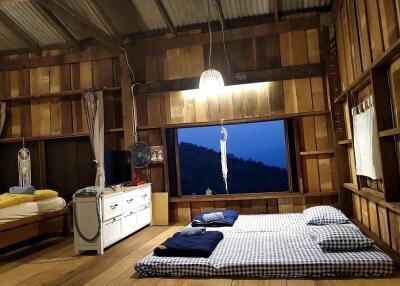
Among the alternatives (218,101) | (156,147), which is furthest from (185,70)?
(156,147)

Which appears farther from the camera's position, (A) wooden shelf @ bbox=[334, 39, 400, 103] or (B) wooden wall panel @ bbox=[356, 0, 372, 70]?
(B) wooden wall panel @ bbox=[356, 0, 372, 70]

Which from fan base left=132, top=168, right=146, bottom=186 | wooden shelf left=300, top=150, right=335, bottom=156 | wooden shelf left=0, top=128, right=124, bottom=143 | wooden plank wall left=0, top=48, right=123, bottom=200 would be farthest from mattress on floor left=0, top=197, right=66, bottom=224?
wooden shelf left=300, top=150, right=335, bottom=156

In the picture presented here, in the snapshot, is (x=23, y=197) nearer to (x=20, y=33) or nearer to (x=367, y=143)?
(x=20, y=33)

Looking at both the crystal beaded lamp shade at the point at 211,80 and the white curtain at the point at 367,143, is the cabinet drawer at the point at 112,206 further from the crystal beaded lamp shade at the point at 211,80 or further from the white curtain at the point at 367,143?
the white curtain at the point at 367,143

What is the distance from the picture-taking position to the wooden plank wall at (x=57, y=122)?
6.20 metres

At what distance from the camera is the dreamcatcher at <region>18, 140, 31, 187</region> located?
623 centimetres

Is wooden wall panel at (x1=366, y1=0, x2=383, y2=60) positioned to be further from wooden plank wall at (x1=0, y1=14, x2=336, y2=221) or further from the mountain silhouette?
the mountain silhouette

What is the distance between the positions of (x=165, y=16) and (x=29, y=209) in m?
3.51

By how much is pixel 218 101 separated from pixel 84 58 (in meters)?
2.59

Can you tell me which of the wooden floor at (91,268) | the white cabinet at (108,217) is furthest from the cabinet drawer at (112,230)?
the wooden floor at (91,268)

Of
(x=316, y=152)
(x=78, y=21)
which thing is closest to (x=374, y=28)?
(x=316, y=152)

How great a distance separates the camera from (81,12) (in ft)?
18.5

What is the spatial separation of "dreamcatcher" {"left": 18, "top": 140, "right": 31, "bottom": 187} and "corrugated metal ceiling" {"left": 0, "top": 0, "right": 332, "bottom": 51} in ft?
6.93

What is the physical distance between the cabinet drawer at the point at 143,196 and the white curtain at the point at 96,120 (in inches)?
36.3
